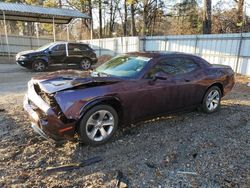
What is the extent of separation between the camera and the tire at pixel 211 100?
223 inches

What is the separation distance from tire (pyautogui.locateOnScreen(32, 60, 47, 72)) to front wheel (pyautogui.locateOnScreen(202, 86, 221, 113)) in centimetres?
1000

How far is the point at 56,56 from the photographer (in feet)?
44.0

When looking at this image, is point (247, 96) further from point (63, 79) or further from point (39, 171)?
point (39, 171)


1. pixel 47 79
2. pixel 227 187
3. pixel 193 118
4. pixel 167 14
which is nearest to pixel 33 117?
pixel 47 79

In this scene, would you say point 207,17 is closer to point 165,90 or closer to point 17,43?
point 165,90

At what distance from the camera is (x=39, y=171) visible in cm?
326

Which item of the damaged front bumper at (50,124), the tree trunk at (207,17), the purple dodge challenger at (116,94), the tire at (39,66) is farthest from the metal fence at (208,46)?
the damaged front bumper at (50,124)

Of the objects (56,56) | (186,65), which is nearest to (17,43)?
(56,56)

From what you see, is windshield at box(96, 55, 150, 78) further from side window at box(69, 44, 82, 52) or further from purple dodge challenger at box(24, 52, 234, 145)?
side window at box(69, 44, 82, 52)

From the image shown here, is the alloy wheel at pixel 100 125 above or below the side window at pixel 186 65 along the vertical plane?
below

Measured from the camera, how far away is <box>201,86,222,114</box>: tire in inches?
223

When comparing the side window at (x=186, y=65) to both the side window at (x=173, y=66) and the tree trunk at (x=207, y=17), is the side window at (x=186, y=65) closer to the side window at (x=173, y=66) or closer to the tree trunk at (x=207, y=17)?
the side window at (x=173, y=66)

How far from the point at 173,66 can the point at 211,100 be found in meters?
1.52

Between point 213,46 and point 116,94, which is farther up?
point 213,46
